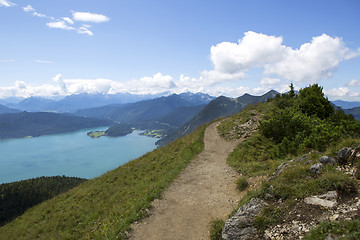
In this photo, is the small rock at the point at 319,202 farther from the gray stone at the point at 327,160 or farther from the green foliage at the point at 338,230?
the gray stone at the point at 327,160

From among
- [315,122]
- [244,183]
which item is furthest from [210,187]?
[315,122]

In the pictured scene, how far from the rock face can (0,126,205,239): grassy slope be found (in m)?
5.13

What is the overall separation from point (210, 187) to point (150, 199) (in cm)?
427

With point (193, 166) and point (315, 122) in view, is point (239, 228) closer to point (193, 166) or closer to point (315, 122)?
point (193, 166)

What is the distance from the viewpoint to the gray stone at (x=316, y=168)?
330 inches

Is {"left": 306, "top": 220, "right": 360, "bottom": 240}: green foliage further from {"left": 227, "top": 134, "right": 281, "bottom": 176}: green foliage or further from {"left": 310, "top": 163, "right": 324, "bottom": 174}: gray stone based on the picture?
{"left": 227, "top": 134, "right": 281, "bottom": 176}: green foliage

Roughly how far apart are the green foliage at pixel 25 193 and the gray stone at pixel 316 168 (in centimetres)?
6472

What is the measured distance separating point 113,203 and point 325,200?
1464 centimetres

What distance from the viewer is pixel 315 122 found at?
19141mm

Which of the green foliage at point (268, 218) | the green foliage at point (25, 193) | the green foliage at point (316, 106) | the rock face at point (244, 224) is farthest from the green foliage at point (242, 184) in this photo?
the green foliage at point (25, 193)

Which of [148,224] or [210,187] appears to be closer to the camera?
[148,224]

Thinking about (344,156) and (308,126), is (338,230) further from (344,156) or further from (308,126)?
(308,126)

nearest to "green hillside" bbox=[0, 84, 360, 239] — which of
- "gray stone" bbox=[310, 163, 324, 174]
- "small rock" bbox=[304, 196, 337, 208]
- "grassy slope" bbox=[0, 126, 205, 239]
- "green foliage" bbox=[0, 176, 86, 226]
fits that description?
"grassy slope" bbox=[0, 126, 205, 239]

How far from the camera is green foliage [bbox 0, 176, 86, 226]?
59625 millimetres
